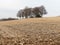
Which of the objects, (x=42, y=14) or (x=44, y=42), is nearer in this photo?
(x=44, y=42)

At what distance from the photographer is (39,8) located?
215ft

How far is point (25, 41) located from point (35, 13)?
53.8 meters

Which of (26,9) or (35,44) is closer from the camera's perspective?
(35,44)

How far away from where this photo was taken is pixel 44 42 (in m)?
10.9

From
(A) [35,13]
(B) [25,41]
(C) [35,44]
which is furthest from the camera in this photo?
(A) [35,13]

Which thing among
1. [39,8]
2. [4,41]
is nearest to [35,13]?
[39,8]

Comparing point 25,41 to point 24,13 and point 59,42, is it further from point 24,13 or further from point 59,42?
point 24,13

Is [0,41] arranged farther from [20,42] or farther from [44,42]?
[44,42]

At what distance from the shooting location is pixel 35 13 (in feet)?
212

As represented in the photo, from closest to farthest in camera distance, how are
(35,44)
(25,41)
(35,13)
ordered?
(35,44) → (25,41) → (35,13)

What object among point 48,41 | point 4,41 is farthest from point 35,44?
point 4,41

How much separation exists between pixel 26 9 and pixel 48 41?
181ft

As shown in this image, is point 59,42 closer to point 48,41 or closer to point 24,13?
point 48,41

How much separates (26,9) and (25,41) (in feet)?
180
